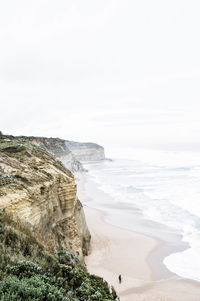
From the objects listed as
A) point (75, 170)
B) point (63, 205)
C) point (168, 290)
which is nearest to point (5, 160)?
point (63, 205)

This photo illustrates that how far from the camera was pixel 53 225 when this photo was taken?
9797mm

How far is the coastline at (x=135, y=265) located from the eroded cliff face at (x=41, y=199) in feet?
5.04

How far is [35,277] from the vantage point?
12.7 ft

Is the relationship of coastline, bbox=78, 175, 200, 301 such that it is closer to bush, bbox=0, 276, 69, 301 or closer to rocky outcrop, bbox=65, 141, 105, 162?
bush, bbox=0, 276, 69, 301

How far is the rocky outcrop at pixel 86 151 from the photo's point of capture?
110m

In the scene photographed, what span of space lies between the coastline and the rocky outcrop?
92539 mm

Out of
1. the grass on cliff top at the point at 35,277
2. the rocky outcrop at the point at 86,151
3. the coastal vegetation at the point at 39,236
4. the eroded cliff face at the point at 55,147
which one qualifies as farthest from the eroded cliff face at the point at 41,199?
the rocky outcrop at the point at 86,151

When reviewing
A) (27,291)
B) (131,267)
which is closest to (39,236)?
(27,291)

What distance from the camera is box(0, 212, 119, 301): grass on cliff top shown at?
3426mm

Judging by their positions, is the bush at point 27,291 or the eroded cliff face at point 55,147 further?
the eroded cliff face at point 55,147

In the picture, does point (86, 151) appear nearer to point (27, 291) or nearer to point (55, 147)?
point (55, 147)

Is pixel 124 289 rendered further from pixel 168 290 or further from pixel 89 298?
pixel 89 298

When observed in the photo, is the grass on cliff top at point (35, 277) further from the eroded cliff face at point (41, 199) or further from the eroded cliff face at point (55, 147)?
the eroded cliff face at point (55, 147)

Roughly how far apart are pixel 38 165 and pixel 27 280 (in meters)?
8.45
